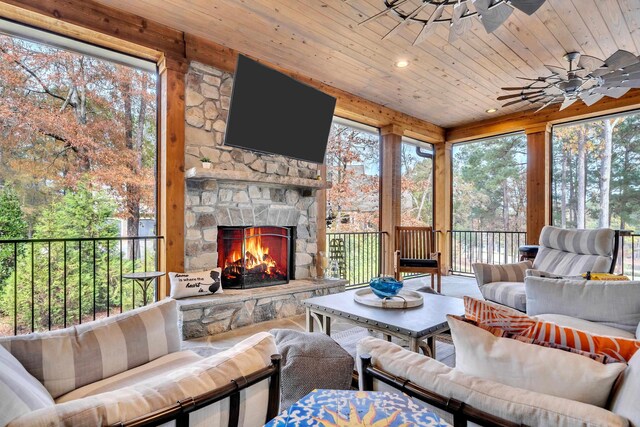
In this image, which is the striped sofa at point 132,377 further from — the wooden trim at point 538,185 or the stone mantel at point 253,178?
the wooden trim at point 538,185

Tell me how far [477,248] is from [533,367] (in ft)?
19.9

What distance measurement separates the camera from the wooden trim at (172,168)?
312cm

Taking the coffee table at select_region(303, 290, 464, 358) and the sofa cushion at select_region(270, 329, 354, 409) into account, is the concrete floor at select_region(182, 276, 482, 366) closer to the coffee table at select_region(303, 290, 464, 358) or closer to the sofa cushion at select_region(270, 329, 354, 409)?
the coffee table at select_region(303, 290, 464, 358)

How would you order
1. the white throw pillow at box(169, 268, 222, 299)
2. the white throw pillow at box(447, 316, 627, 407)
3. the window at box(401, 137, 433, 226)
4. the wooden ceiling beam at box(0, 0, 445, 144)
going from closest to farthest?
the white throw pillow at box(447, 316, 627, 407), the wooden ceiling beam at box(0, 0, 445, 144), the white throw pillow at box(169, 268, 222, 299), the window at box(401, 137, 433, 226)

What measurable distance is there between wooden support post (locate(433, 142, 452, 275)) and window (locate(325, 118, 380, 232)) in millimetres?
1159

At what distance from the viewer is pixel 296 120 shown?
11.8ft

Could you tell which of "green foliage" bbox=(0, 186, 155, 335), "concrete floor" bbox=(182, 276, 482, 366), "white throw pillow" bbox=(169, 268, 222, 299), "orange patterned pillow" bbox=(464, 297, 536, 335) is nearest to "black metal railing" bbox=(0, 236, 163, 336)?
"green foliage" bbox=(0, 186, 155, 335)

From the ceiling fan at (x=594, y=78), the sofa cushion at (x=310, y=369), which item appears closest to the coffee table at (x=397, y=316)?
the sofa cushion at (x=310, y=369)

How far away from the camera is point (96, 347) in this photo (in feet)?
4.19

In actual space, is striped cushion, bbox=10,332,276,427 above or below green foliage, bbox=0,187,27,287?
below

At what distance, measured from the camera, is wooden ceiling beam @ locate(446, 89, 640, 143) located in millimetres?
4414

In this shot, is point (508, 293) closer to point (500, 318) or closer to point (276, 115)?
point (500, 318)

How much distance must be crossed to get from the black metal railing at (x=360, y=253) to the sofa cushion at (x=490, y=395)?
3701 millimetres

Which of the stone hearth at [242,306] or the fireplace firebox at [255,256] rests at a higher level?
the fireplace firebox at [255,256]
